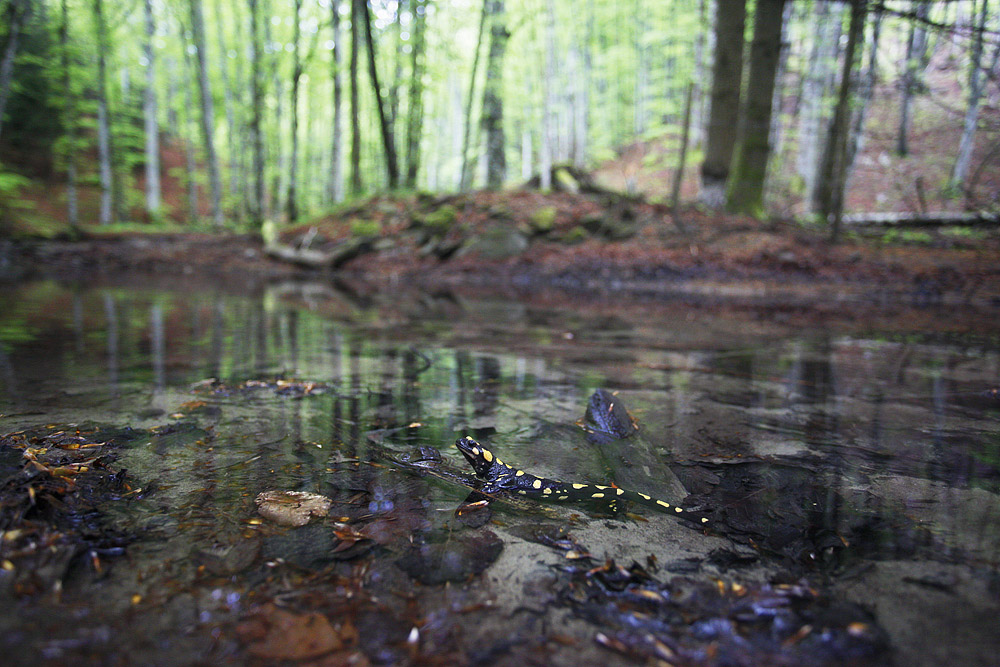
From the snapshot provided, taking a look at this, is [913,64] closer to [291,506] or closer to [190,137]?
[291,506]

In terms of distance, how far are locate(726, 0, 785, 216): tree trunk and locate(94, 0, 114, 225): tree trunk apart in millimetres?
20413

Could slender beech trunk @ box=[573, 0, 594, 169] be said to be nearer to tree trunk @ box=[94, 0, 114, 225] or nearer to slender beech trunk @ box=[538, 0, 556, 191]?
slender beech trunk @ box=[538, 0, 556, 191]

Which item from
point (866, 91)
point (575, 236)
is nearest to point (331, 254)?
point (575, 236)

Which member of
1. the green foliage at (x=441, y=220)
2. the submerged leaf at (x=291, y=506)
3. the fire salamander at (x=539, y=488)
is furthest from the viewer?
the green foliage at (x=441, y=220)

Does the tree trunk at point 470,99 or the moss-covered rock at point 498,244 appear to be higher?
the tree trunk at point 470,99

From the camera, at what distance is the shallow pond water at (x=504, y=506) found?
4.44 feet

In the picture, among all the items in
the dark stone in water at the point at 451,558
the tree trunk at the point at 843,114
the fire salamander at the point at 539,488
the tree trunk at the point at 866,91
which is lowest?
the dark stone in water at the point at 451,558

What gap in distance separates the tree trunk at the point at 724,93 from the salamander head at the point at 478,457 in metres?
12.1

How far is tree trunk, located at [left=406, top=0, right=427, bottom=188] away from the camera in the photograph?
1869cm

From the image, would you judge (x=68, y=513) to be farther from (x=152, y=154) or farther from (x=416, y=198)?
(x=152, y=154)

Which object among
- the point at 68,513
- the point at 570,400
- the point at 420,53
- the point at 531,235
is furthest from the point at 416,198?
the point at 68,513

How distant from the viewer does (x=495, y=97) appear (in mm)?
17625

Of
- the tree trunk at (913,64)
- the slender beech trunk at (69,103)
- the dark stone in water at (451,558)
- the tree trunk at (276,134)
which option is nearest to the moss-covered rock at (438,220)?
the tree trunk at (276,134)

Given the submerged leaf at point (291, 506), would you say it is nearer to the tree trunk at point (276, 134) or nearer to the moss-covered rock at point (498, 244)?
the moss-covered rock at point (498, 244)
